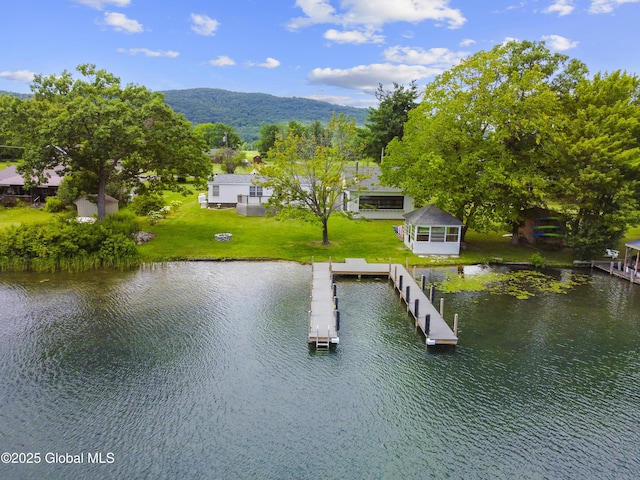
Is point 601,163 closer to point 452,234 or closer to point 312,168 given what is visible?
point 452,234

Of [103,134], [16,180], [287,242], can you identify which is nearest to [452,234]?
[287,242]

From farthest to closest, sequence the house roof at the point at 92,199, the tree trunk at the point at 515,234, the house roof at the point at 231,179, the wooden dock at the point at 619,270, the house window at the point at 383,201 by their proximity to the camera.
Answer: the house roof at the point at 231,179
the house window at the point at 383,201
the house roof at the point at 92,199
the tree trunk at the point at 515,234
the wooden dock at the point at 619,270

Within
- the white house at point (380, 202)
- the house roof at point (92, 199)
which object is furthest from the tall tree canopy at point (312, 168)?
the house roof at point (92, 199)

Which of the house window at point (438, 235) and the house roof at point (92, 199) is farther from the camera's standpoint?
the house roof at point (92, 199)

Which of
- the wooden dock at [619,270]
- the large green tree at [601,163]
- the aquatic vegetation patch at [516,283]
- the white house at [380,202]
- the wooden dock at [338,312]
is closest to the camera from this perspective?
the wooden dock at [338,312]

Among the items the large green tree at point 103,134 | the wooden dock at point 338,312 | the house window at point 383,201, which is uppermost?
the large green tree at point 103,134

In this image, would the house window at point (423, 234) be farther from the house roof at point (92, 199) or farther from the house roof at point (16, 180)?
the house roof at point (16, 180)
